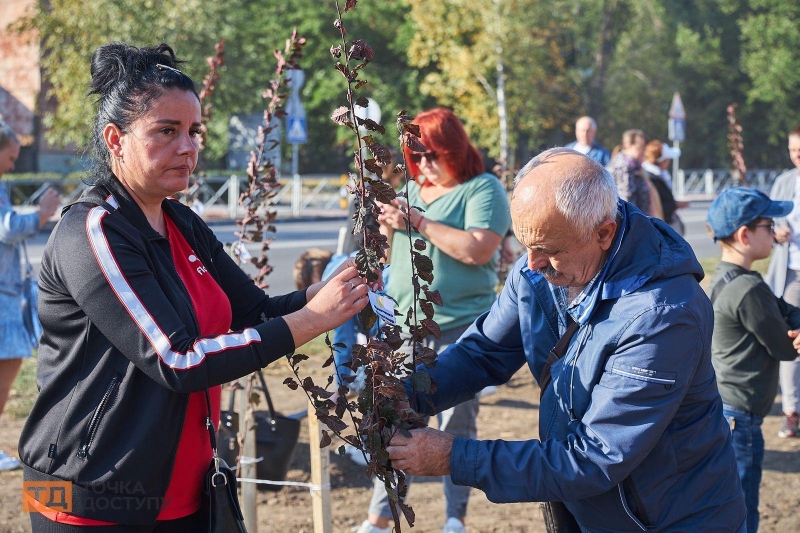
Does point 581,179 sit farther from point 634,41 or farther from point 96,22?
point 634,41

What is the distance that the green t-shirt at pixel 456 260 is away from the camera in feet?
14.0

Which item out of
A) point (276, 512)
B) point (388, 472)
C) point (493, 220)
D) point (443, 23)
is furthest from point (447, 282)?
point (443, 23)

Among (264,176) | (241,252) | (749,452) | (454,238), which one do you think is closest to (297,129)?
(264,176)

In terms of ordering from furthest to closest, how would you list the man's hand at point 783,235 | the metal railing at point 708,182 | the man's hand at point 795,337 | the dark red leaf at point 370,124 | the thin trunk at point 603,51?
1. the metal railing at point 708,182
2. the thin trunk at point 603,51
3. the man's hand at point 783,235
4. the man's hand at point 795,337
5. the dark red leaf at point 370,124

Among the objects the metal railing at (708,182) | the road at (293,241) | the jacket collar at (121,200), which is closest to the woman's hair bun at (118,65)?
the jacket collar at (121,200)

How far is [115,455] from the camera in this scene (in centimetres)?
218

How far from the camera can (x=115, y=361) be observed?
217 centimetres

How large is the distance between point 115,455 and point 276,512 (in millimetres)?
2746

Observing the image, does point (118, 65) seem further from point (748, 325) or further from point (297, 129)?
point (297, 129)

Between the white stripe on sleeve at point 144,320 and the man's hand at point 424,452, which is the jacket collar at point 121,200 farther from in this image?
the man's hand at point 424,452

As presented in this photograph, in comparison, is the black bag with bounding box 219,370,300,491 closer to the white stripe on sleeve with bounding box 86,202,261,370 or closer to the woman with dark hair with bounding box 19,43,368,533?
the woman with dark hair with bounding box 19,43,368,533

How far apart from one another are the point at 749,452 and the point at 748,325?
57cm

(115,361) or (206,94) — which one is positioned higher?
(206,94)

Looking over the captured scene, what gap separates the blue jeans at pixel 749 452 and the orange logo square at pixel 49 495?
2762 mm
